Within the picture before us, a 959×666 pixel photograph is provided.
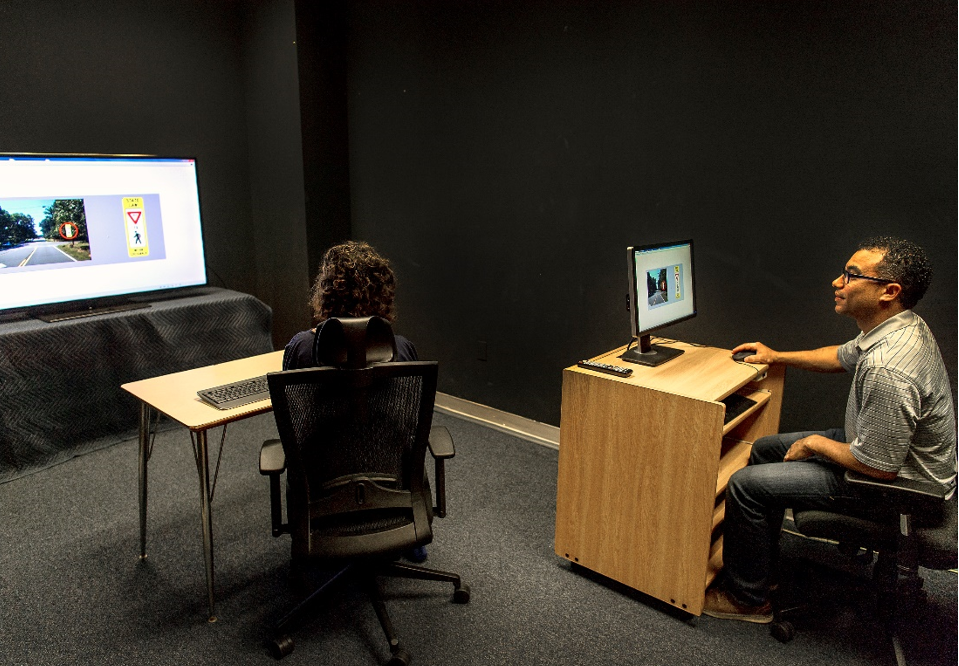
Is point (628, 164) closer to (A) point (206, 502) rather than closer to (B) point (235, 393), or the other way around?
Result: (B) point (235, 393)

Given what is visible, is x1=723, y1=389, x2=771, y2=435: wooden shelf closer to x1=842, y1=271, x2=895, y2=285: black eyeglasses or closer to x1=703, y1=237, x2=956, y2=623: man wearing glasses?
x1=703, y1=237, x2=956, y2=623: man wearing glasses

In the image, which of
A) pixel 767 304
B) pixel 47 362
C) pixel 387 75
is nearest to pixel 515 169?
pixel 387 75

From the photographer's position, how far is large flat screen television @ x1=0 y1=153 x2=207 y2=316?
2961 mm

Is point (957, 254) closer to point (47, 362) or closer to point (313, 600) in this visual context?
point (313, 600)

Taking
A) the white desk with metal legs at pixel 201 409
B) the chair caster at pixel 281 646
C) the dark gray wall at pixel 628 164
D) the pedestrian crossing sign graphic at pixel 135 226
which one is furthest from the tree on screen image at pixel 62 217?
the chair caster at pixel 281 646

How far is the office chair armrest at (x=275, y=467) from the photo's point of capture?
1.77 meters

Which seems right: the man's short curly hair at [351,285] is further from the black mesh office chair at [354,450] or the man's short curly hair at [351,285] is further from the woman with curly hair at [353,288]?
the black mesh office chair at [354,450]

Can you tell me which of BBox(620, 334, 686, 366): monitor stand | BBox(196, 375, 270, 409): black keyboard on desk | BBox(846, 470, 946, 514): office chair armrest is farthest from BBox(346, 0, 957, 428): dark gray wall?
BBox(196, 375, 270, 409): black keyboard on desk

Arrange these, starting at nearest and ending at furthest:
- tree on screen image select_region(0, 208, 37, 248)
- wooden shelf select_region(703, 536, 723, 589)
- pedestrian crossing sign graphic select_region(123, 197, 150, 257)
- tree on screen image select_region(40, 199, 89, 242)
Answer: wooden shelf select_region(703, 536, 723, 589)
tree on screen image select_region(0, 208, 37, 248)
tree on screen image select_region(40, 199, 89, 242)
pedestrian crossing sign graphic select_region(123, 197, 150, 257)

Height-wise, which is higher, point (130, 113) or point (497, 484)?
point (130, 113)

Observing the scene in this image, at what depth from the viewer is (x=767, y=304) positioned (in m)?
2.65

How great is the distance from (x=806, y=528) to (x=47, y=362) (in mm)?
3182

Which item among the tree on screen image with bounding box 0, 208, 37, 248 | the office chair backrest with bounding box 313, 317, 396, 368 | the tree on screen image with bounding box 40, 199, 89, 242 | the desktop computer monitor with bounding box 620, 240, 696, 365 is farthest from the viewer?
the tree on screen image with bounding box 40, 199, 89, 242

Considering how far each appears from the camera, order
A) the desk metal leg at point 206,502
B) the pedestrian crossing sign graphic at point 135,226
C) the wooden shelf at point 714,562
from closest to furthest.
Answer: the desk metal leg at point 206,502 < the wooden shelf at point 714,562 < the pedestrian crossing sign graphic at point 135,226
